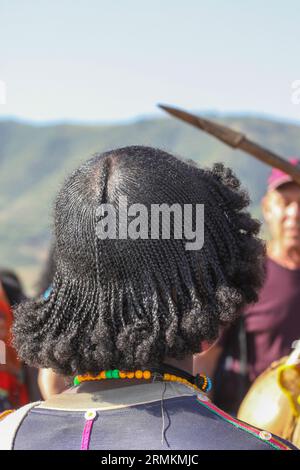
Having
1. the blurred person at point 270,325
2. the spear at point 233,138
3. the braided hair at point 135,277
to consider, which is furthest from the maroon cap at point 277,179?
the braided hair at point 135,277

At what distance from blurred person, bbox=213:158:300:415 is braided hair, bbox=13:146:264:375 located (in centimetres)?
247

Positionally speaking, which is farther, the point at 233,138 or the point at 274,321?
the point at 274,321

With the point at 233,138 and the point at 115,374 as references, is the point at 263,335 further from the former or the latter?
the point at 115,374

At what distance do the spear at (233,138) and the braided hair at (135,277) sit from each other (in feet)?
1.12

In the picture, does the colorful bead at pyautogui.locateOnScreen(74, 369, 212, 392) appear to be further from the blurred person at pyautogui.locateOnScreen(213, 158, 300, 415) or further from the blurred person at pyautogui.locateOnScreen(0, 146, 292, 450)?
the blurred person at pyautogui.locateOnScreen(213, 158, 300, 415)

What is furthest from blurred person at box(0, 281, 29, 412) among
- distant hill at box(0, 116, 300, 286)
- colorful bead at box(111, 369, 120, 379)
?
distant hill at box(0, 116, 300, 286)

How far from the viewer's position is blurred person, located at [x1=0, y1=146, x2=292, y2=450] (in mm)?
1417

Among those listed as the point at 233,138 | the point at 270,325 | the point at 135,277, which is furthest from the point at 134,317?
the point at 270,325

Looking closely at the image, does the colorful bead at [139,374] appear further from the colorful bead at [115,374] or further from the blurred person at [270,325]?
the blurred person at [270,325]

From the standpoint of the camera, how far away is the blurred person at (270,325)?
13.2ft

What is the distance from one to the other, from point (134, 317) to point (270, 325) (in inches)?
105

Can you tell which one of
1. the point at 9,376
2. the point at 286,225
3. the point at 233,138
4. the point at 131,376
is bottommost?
the point at 9,376

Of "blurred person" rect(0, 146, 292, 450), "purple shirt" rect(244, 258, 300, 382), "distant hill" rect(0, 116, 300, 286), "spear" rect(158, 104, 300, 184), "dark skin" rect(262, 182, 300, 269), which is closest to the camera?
"blurred person" rect(0, 146, 292, 450)

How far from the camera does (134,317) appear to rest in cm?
148
